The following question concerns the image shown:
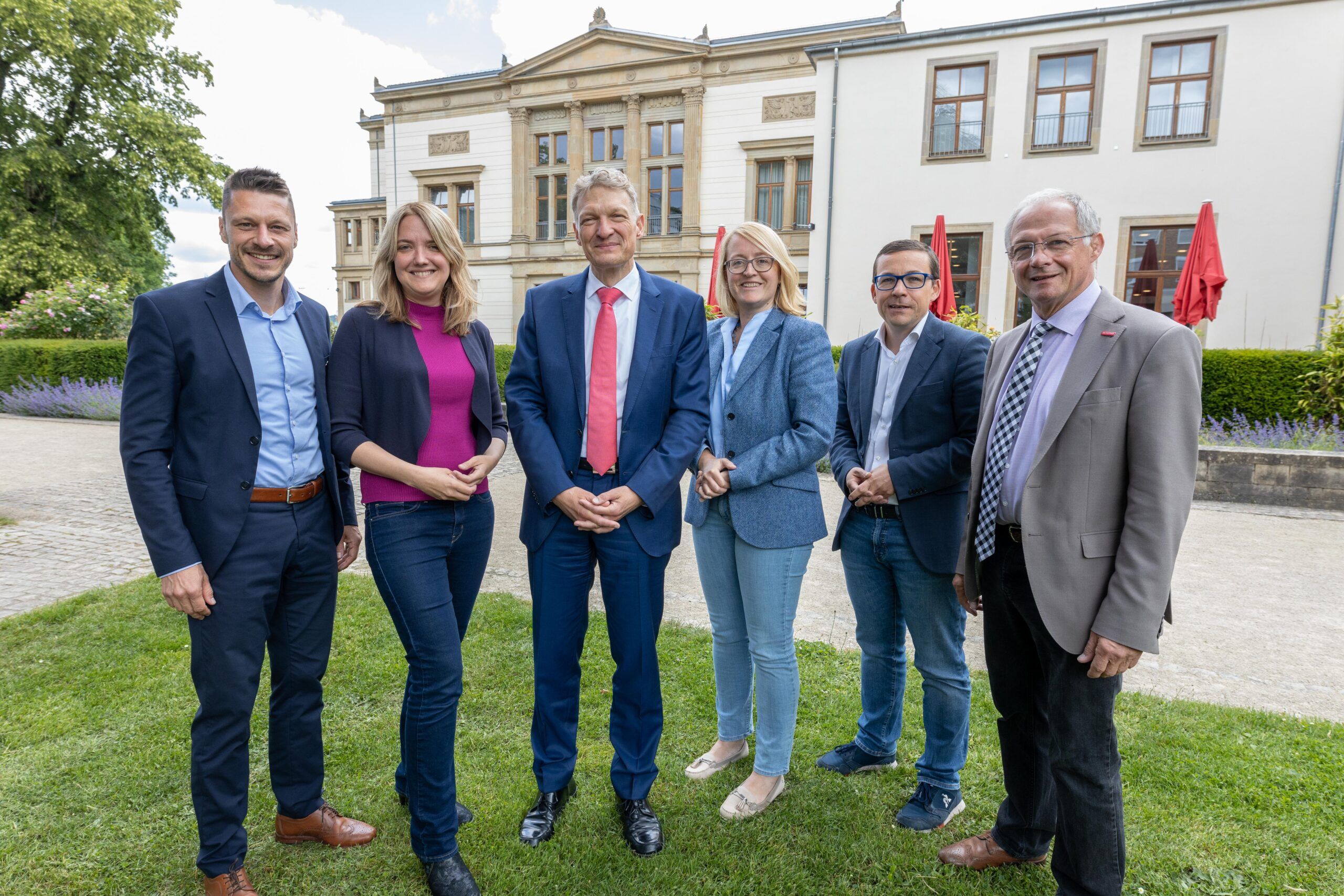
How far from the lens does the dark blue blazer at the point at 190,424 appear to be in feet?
7.41

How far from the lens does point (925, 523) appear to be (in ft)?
9.43

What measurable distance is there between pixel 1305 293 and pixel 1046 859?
17925mm

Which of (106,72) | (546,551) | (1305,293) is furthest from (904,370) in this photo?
(106,72)

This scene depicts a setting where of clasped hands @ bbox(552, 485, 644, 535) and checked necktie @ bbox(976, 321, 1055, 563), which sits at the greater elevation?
checked necktie @ bbox(976, 321, 1055, 563)

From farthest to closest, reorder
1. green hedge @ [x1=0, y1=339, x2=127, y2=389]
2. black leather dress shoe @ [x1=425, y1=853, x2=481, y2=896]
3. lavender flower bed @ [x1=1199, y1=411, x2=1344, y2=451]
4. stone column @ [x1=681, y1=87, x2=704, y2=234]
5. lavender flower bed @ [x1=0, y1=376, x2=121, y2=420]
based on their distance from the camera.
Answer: stone column @ [x1=681, y1=87, x2=704, y2=234]
green hedge @ [x1=0, y1=339, x2=127, y2=389]
lavender flower bed @ [x1=0, y1=376, x2=121, y2=420]
lavender flower bed @ [x1=1199, y1=411, x2=1344, y2=451]
black leather dress shoe @ [x1=425, y1=853, x2=481, y2=896]

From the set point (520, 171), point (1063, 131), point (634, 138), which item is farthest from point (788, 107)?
point (520, 171)

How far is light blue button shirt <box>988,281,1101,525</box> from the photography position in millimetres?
2244

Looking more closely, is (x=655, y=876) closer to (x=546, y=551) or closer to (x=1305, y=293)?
(x=546, y=551)

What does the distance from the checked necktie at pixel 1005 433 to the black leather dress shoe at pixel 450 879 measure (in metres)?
2.02

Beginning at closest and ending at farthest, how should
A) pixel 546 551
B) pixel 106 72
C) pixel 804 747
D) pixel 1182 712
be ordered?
pixel 546 551
pixel 804 747
pixel 1182 712
pixel 106 72

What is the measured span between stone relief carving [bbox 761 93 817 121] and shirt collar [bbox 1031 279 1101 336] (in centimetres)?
2446

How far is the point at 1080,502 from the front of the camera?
6.93 feet

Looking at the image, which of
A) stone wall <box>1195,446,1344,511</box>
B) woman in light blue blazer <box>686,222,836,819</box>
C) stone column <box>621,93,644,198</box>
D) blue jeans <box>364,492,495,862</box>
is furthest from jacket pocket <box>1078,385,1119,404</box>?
stone column <box>621,93,644,198</box>

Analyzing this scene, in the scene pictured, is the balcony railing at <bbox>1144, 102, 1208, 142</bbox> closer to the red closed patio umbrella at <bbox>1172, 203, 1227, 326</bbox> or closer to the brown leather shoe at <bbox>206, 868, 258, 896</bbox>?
the red closed patio umbrella at <bbox>1172, 203, 1227, 326</bbox>
